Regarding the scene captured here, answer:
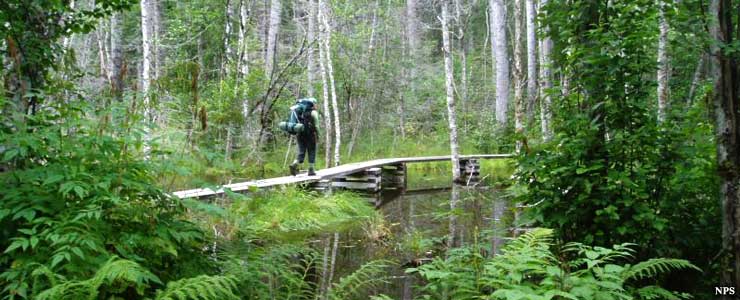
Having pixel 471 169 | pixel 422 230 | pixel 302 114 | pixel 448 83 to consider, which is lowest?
pixel 422 230

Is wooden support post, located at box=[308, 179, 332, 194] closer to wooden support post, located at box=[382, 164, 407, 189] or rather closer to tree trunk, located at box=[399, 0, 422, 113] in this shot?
wooden support post, located at box=[382, 164, 407, 189]

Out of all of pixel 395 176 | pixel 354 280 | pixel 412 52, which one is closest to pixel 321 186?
pixel 395 176

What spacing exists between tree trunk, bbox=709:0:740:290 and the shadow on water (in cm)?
179

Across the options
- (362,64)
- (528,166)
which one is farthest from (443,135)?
(528,166)

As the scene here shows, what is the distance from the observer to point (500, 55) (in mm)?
18219

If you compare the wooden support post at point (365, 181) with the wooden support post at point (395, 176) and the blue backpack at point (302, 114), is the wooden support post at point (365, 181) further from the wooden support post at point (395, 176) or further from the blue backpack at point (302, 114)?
the blue backpack at point (302, 114)

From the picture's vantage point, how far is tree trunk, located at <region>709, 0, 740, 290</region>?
3.92m

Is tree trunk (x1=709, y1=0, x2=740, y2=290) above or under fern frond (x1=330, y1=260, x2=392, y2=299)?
above

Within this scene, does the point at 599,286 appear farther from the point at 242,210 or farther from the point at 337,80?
the point at 337,80

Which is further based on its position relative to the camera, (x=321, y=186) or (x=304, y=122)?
(x=321, y=186)

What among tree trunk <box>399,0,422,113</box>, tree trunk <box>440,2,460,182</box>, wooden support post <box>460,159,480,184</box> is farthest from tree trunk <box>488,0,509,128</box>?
tree trunk <box>440,2,460,182</box>

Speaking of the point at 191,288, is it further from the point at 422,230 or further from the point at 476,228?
the point at 422,230

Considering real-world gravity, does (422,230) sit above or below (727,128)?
below

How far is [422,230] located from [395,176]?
7580 mm
